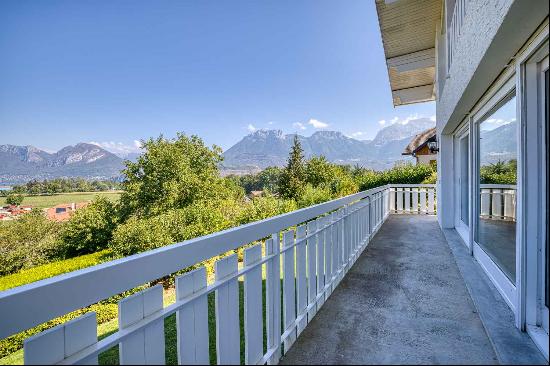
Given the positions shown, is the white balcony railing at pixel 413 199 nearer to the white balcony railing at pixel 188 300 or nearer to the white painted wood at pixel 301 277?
the white balcony railing at pixel 188 300

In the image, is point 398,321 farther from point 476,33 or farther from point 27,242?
point 27,242

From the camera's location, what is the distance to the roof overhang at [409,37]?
18.9 feet

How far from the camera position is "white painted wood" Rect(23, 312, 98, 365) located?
75 centimetres

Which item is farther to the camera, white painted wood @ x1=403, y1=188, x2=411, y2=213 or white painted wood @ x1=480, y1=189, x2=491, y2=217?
white painted wood @ x1=403, y1=188, x2=411, y2=213

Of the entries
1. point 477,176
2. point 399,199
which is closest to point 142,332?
point 477,176

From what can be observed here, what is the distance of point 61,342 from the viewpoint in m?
0.80

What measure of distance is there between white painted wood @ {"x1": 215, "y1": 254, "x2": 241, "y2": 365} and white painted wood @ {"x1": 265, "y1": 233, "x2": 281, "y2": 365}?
0.40m

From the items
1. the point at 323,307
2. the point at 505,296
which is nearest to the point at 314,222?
the point at 323,307

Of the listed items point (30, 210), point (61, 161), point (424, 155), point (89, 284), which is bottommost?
point (30, 210)

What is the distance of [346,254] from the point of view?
12.1 ft

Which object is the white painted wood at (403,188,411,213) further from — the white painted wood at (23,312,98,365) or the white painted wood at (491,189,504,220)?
the white painted wood at (23,312,98,365)

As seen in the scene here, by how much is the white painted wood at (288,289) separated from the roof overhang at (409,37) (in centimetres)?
499

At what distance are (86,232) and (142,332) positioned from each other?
3229cm

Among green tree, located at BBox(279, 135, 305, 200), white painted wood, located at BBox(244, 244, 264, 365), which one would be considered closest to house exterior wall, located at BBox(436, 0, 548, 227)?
white painted wood, located at BBox(244, 244, 264, 365)
